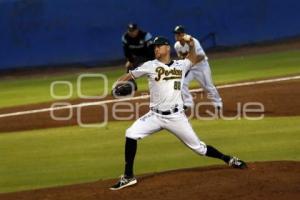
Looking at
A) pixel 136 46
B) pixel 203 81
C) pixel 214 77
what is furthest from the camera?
pixel 214 77

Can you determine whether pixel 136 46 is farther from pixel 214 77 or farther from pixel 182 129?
pixel 182 129

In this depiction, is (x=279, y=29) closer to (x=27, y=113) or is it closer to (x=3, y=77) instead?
(x=3, y=77)

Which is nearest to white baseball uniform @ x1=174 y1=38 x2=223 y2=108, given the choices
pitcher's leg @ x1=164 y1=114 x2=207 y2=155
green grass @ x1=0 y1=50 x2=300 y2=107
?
green grass @ x1=0 y1=50 x2=300 y2=107

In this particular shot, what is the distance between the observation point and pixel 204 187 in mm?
9500

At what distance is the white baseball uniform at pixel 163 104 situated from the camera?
10.1 meters

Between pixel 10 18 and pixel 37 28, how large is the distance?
1.02 meters

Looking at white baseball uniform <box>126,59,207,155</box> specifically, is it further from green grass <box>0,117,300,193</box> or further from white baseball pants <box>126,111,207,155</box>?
green grass <box>0,117,300,193</box>

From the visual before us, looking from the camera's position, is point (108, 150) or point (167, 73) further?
point (108, 150)

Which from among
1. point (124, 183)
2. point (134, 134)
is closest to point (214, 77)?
point (134, 134)

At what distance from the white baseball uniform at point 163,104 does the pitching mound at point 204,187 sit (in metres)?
0.59

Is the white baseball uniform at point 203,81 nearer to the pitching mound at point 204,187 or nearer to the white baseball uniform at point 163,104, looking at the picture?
the pitching mound at point 204,187

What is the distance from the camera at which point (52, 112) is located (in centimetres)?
1917

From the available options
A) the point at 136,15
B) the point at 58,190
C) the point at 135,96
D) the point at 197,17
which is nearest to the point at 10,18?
the point at 136,15

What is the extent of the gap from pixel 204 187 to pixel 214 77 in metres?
14.9
